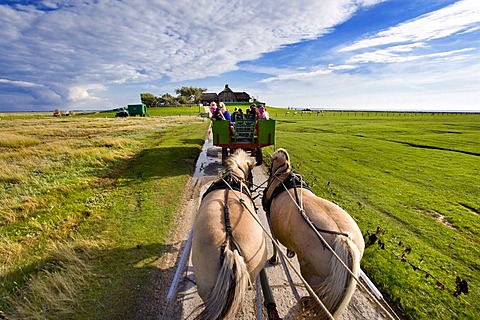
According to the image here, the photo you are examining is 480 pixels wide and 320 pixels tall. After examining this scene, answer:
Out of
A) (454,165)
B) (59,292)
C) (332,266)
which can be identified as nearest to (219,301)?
(332,266)

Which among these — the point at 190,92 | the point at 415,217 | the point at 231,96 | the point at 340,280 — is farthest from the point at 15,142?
the point at 190,92

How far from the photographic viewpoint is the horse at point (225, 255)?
232 cm

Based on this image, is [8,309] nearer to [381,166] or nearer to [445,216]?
[445,216]

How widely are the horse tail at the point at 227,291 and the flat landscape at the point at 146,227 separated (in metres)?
1.84

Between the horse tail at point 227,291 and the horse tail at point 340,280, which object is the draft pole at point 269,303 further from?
the horse tail at point 227,291

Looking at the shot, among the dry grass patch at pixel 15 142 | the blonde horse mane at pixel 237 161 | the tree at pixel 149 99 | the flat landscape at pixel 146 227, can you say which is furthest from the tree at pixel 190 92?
the blonde horse mane at pixel 237 161

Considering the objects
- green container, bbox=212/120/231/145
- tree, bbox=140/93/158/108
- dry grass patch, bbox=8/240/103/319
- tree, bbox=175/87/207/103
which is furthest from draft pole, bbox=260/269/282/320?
tree, bbox=175/87/207/103

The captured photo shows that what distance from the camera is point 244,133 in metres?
11.1

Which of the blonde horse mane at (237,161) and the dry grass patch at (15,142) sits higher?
the blonde horse mane at (237,161)

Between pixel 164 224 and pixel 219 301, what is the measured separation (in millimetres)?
4045

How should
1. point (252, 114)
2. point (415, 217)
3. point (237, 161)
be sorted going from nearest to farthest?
point (237, 161), point (415, 217), point (252, 114)

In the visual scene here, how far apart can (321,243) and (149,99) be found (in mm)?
97924

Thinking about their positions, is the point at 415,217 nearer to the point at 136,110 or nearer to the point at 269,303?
the point at 269,303

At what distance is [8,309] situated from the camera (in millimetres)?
3383
